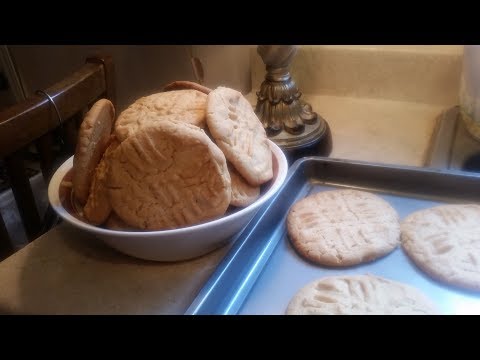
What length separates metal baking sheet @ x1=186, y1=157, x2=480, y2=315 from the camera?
0.59m

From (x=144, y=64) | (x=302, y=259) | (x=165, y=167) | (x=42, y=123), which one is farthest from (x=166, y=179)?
(x=144, y=64)

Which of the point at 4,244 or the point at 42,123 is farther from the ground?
the point at 42,123

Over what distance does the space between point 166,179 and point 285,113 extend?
43 cm

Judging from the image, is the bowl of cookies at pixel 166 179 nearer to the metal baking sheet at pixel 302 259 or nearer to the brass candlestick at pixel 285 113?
the metal baking sheet at pixel 302 259

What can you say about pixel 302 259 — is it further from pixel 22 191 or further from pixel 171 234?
pixel 22 191

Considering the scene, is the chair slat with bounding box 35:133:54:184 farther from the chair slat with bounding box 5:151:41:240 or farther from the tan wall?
the tan wall

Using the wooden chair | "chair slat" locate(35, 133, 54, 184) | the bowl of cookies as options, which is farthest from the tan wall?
the bowl of cookies

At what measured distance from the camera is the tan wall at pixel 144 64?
1.22m

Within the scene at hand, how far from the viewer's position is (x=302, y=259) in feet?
2.24

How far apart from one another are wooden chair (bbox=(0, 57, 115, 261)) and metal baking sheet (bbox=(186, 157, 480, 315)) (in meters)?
0.47

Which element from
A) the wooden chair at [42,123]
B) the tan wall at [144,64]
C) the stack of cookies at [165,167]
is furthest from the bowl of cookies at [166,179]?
the tan wall at [144,64]
